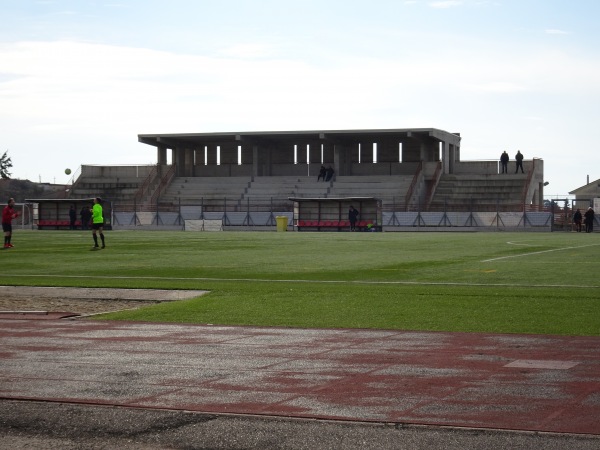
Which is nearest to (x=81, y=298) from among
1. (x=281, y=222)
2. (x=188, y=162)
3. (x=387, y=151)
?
(x=281, y=222)

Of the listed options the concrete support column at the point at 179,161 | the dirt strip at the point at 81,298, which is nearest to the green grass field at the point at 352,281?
the dirt strip at the point at 81,298

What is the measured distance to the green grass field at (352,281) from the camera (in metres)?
14.6

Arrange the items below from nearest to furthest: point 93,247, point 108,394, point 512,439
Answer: point 512,439
point 108,394
point 93,247

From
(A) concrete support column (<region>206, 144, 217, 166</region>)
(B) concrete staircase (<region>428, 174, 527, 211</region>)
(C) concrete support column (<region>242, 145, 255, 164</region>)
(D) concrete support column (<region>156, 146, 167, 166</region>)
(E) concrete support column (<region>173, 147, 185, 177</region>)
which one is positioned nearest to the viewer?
(B) concrete staircase (<region>428, 174, 527, 211</region>)

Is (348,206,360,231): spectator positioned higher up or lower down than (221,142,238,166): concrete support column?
lower down

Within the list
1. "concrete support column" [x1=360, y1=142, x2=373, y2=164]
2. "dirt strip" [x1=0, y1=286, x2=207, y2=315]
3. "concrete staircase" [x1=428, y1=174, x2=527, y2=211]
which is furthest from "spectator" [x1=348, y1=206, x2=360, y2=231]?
"dirt strip" [x1=0, y1=286, x2=207, y2=315]

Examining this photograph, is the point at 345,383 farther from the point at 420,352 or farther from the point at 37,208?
the point at 37,208

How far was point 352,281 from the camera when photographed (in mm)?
21766

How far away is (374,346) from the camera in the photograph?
457 inches

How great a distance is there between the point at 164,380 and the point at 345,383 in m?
1.68

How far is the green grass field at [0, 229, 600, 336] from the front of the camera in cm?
1455

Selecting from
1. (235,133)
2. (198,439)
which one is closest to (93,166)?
(235,133)

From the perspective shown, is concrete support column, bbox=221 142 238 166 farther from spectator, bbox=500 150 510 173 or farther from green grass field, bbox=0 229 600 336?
green grass field, bbox=0 229 600 336

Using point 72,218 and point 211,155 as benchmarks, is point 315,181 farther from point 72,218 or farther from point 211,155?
point 72,218
